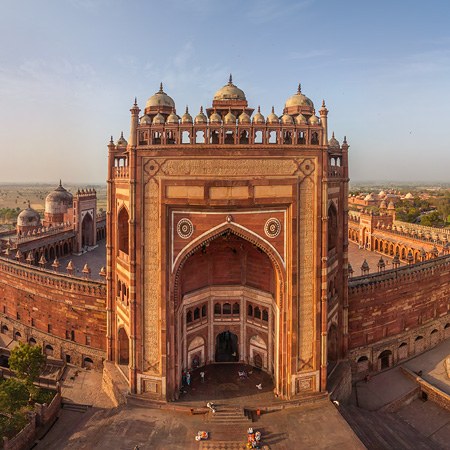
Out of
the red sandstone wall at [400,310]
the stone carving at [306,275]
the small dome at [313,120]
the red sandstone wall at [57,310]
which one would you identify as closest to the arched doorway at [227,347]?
the stone carving at [306,275]

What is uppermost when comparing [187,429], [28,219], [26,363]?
[28,219]

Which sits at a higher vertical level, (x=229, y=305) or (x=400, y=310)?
(x=229, y=305)

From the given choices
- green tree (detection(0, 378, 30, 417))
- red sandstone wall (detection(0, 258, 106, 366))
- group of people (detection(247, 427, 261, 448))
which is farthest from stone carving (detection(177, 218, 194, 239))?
green tree (detection(0, 378, 30, 417))

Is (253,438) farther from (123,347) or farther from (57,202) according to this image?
(57,202)

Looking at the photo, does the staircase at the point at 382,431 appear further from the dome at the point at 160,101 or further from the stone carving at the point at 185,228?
the dome at the point at 160,101

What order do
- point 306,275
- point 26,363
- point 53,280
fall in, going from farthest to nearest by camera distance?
point 53,280 < point 26,363 < point 306,275

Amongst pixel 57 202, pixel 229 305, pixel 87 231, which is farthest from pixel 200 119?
pixel 57 202

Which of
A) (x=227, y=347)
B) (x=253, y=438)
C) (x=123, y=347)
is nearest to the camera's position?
(x=253, y=438)
